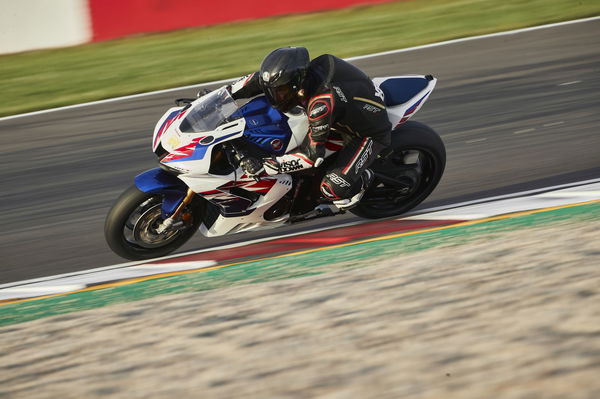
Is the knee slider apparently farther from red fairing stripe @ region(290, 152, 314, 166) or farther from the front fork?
the front fork

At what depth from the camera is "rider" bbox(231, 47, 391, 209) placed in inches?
221

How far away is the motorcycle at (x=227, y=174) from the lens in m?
5.78

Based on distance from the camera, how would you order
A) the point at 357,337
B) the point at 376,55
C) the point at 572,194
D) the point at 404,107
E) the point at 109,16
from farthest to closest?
the point at 109,16, the point at 376,55, the point at 572,194, the point at 404,107, the point at 357,337

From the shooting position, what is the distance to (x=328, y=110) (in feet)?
18.6

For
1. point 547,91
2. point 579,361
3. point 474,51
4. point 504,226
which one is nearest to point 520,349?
point 579,361

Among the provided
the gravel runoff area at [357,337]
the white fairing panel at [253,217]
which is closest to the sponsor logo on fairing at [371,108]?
the white fairing panel at [253,217]

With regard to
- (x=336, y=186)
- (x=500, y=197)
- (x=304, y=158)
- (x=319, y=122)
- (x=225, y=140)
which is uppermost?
(x=319, y=122)

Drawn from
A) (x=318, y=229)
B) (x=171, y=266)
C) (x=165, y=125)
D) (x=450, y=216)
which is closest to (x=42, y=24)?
(x=165, y=125)

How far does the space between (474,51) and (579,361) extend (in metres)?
9.53

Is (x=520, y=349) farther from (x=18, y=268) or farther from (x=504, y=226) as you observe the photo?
(x=18, y=268)

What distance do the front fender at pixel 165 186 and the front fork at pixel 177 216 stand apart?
0.03 m

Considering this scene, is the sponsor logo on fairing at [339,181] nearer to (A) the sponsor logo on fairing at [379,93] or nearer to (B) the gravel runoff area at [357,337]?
(A) the sponsor logo on fairing at [379,93]

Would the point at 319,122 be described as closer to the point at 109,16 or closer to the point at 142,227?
the point at 142,227

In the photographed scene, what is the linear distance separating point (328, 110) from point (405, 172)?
127 cm
